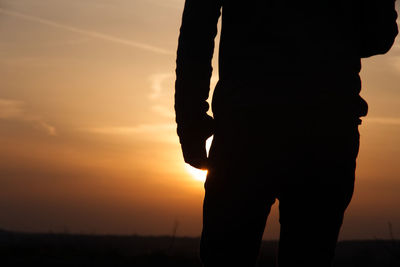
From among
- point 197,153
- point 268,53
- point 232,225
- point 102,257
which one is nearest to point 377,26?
point 268,53

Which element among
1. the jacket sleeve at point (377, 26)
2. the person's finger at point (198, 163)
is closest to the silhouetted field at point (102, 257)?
the person's finger at point (198, 163)

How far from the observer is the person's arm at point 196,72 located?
4.19 metres

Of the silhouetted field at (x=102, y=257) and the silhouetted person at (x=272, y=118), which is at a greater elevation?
the silhouetted person at (x=272, y=118)

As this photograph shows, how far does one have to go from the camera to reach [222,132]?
4125mm

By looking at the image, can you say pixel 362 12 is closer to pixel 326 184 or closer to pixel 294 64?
pixel 294 64

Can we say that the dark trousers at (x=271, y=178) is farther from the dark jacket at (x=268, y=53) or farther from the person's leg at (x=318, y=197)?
the dark jacket at (x=268, y=53)

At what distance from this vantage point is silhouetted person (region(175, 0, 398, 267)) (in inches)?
159

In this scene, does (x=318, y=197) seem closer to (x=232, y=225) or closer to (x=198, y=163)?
(x=232, y=225)

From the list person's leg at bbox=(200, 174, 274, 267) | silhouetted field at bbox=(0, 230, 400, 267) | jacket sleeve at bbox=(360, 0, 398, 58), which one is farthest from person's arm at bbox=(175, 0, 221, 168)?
silhouetted field at bbox=(0, 230, 400, 267)

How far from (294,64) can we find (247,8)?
1.32 ft

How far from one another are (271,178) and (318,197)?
1.04 ft

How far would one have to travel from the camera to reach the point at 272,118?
4.03 m

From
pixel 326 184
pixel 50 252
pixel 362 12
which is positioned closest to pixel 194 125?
pixel 326 184

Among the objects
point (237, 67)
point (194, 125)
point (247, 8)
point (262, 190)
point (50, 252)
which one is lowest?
point (50, 252)
